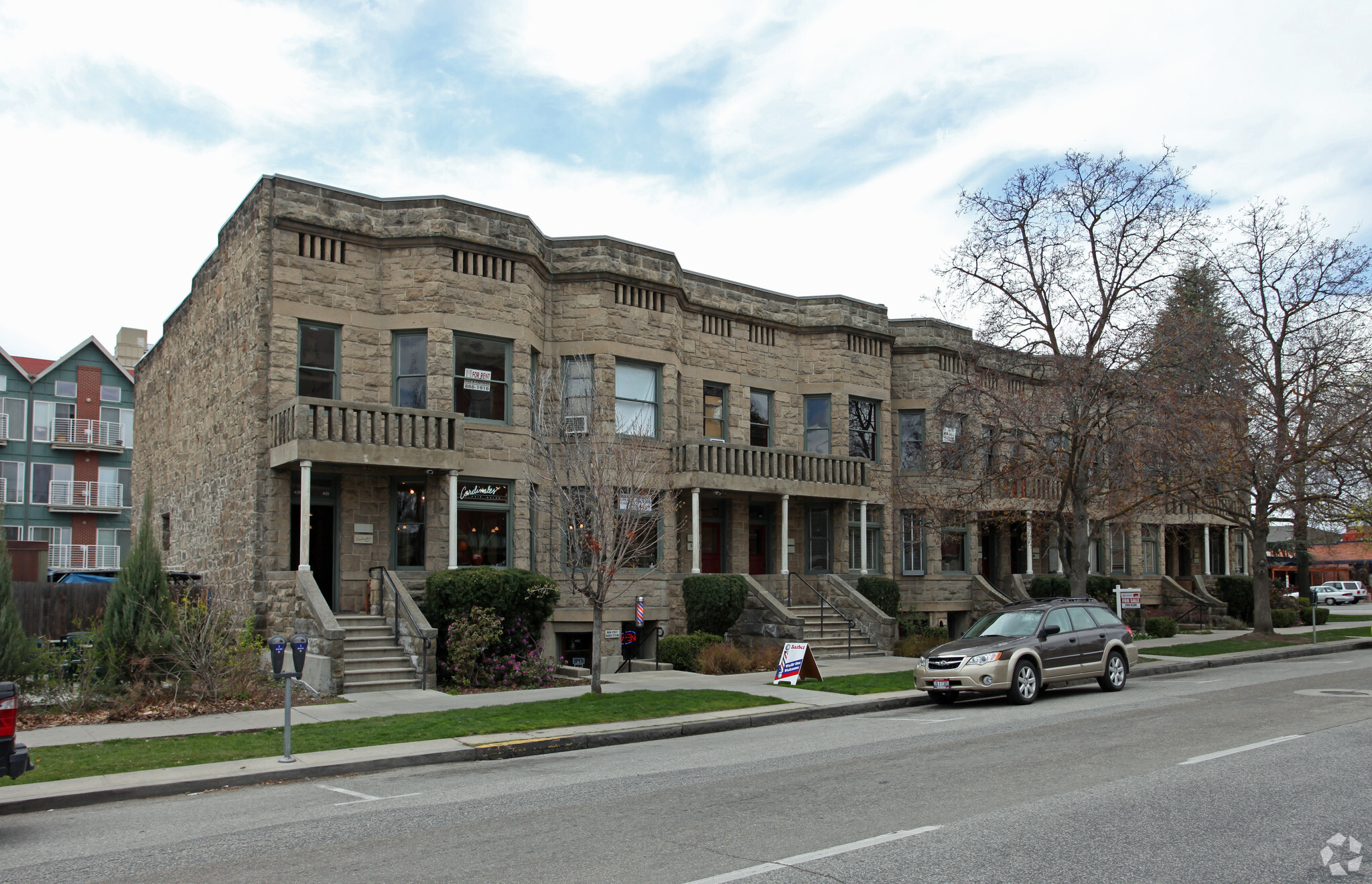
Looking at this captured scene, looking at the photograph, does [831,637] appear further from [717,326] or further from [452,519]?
[452,519]

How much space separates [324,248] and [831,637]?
14.2 meters

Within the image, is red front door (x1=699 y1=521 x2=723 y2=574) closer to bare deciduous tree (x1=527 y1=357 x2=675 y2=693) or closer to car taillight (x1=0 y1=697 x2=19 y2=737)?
bare deciduous tree (x1=527 y1=357 x2=675 y2=693)

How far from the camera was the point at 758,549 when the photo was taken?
26703mm

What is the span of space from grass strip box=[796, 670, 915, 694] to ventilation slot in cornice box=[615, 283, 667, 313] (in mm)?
9754

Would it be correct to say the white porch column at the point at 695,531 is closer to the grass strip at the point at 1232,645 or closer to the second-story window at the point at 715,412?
the second-story window at the point at 715,412

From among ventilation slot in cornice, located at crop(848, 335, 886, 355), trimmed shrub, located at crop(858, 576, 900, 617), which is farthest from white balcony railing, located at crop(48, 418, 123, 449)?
trimmed shrub, located at crop(858, 576, 900, 617)

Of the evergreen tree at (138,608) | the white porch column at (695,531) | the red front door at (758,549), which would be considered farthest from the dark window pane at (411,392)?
the red front door at (758,549)

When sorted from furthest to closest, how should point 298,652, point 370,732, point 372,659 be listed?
1. point 372,659
2. point 370,732
3. point 298,652

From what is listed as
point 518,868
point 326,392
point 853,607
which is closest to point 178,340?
point 326,392

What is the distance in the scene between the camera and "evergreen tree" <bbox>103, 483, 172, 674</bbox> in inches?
584

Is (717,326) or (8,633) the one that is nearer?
(8,633)

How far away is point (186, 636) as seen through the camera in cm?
1504

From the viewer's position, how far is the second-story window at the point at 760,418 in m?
26.8

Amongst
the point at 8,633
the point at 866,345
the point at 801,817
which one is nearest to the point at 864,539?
the point at 866,345
